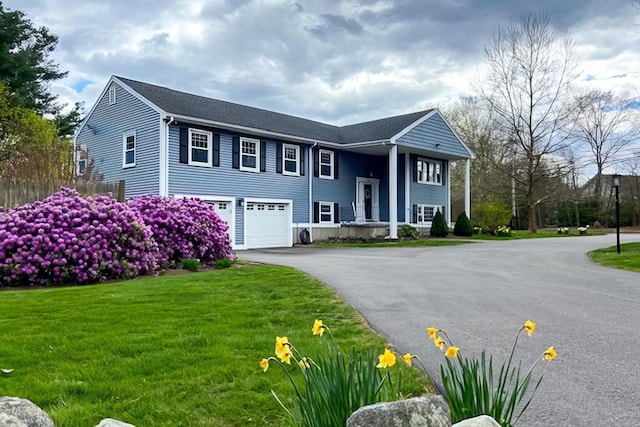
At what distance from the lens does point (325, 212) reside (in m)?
24.7

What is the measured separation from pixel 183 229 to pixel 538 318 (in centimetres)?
880

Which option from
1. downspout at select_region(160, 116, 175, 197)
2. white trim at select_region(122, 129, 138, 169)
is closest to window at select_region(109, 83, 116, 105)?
white trim at select_region(122, 129, 138, 169)

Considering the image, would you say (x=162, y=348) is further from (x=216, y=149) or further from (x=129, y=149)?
(x=129, y=149)

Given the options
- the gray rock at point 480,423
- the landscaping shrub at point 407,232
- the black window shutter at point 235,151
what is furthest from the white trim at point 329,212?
the gray rock at point 480,423

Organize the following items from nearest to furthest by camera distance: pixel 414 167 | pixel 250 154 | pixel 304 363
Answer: pixel 304 363
pixel 250 154
pixel 414 167

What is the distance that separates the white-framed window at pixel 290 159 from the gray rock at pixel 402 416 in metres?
20.7

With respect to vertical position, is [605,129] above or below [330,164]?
above

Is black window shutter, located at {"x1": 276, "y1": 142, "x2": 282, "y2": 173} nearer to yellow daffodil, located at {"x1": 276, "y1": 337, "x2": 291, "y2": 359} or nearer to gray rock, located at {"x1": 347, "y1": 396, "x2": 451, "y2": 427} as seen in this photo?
yellow daffodil, located at {"x1": 276, "y1": 337, "x2": 291, "y2": 359}

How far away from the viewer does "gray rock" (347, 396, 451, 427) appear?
2.01 m

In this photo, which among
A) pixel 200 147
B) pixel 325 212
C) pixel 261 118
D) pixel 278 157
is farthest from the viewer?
pixel 325 212

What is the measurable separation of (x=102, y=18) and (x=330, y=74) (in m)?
10.6

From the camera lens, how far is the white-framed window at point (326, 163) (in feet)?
80.4

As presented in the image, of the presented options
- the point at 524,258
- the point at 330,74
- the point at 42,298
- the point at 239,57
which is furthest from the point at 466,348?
the point at 330,74

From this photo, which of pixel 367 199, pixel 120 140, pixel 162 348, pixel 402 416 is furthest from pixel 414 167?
pixel 402 416
